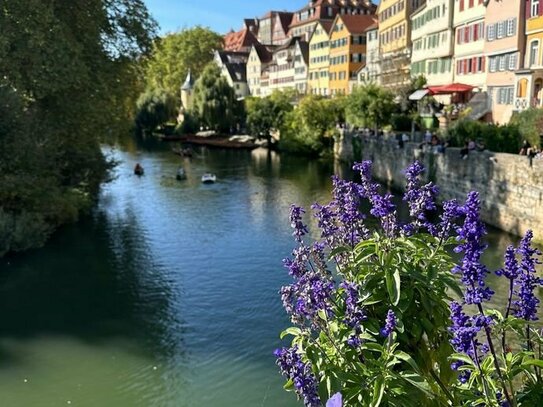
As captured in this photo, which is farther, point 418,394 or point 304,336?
point 304,336

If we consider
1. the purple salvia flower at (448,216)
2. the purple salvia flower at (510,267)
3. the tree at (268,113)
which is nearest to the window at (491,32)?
the tree at (268,113)

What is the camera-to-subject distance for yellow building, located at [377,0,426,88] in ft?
171

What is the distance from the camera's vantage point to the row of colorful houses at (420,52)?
31.9 metres

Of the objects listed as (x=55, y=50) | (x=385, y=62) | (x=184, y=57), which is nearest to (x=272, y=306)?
(x=55, y=50)

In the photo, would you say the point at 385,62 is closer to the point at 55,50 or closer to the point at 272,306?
the point at 55,50

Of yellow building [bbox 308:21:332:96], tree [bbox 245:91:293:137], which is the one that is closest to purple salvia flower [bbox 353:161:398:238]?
tree [bbox 245:91:293:137]

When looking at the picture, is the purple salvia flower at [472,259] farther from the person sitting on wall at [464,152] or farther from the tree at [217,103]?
the tree at [217,103]

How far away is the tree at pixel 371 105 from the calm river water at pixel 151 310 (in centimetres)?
1715

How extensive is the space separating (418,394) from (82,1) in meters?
25.1

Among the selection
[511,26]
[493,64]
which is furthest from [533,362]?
[493,64]

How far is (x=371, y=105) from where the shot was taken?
42.1 meters

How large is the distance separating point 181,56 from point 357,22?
3717 cm

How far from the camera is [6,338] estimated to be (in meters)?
13.2

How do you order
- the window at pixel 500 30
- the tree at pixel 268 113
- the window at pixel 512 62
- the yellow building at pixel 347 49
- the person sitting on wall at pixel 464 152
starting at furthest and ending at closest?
the yellow building at pixel 347 49, the tree at pixel 268 113, the window at pixel 500 30, the window at pixel 512 62, the person sitting on wall at pixel 464 152
